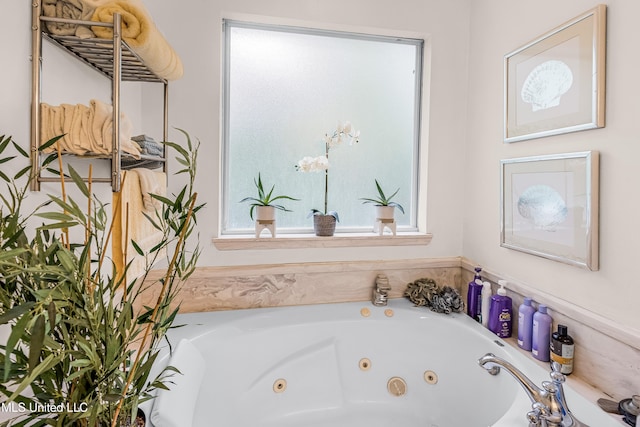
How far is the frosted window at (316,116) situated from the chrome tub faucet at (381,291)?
0.33 meters

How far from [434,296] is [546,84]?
111cm

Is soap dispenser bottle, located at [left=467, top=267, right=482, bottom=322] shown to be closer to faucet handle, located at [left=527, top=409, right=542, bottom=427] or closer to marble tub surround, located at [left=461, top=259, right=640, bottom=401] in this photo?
marble tub surround, located at [left=461, top=259, right=640, bottom=401]

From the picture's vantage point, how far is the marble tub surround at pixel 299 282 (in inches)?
72.6

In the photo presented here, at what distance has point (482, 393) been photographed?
5.18ft

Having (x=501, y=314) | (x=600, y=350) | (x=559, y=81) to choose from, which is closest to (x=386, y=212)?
(x=501, y=314)

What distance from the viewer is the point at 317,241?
1942 mm

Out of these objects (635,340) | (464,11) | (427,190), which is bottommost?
(635,340)

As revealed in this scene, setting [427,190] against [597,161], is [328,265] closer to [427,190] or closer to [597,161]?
[427,190]

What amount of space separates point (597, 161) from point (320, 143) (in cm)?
127

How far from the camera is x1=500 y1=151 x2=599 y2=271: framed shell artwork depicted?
132cm

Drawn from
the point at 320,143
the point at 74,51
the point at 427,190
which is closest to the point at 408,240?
the point at 427,190

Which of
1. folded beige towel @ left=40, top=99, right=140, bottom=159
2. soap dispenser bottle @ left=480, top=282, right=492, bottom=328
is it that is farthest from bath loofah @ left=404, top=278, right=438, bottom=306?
folded beige towel @ left=40, top=99, right=140, bottom=159

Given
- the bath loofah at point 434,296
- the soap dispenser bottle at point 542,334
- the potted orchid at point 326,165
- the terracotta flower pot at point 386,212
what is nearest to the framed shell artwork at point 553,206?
the soap dispenser bottle at point 542,334

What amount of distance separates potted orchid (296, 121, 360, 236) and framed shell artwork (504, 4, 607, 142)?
77 cm
